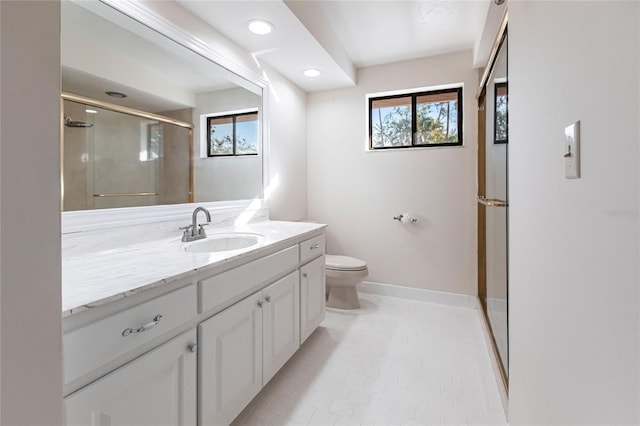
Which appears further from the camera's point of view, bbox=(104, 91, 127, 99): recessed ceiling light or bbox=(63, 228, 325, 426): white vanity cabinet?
bbox=(104, 91, 127, 99): recessed ceiling light

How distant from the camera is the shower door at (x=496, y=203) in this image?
63.2 inches

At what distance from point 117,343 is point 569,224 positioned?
46.5 inches

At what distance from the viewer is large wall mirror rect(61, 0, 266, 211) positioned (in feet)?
4.12

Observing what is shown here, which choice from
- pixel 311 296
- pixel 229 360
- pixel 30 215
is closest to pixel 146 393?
pixel 229 360

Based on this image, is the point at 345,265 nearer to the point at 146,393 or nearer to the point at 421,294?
the point at 421,294

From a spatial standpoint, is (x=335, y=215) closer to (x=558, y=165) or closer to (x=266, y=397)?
(x=266, y=397)

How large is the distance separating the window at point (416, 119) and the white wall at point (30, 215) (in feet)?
9.28

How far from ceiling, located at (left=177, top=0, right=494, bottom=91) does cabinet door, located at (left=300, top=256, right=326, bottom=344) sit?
156cm

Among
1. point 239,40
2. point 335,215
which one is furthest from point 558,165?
point 335,215

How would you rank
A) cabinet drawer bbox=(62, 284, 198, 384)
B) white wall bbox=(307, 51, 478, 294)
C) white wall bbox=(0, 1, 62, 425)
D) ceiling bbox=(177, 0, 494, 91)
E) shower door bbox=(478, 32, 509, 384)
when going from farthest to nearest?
1. white wall bbox=(307, 51, 478, 294)
2. ceiling bbox=(177, 0, 494, 91)
3. shower door bbox=(478, 32, 509, 384)
4. cabinet drawer bbox=(62, 284, 198, 384)
5. white wall bbox=(0, 1, 62, 425)

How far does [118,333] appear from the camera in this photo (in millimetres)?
828

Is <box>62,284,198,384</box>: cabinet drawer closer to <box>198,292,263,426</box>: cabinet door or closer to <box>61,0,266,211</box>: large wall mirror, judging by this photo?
<box>198,292,263,426</box>: cabinet door

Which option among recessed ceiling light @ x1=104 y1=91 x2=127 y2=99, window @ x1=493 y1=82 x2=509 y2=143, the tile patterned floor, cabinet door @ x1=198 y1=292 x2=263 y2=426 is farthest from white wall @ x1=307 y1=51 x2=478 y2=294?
recessed ceiling light @ x1=104 y1=91 x2=127 y2=99

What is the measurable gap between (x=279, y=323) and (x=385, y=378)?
0.71m
